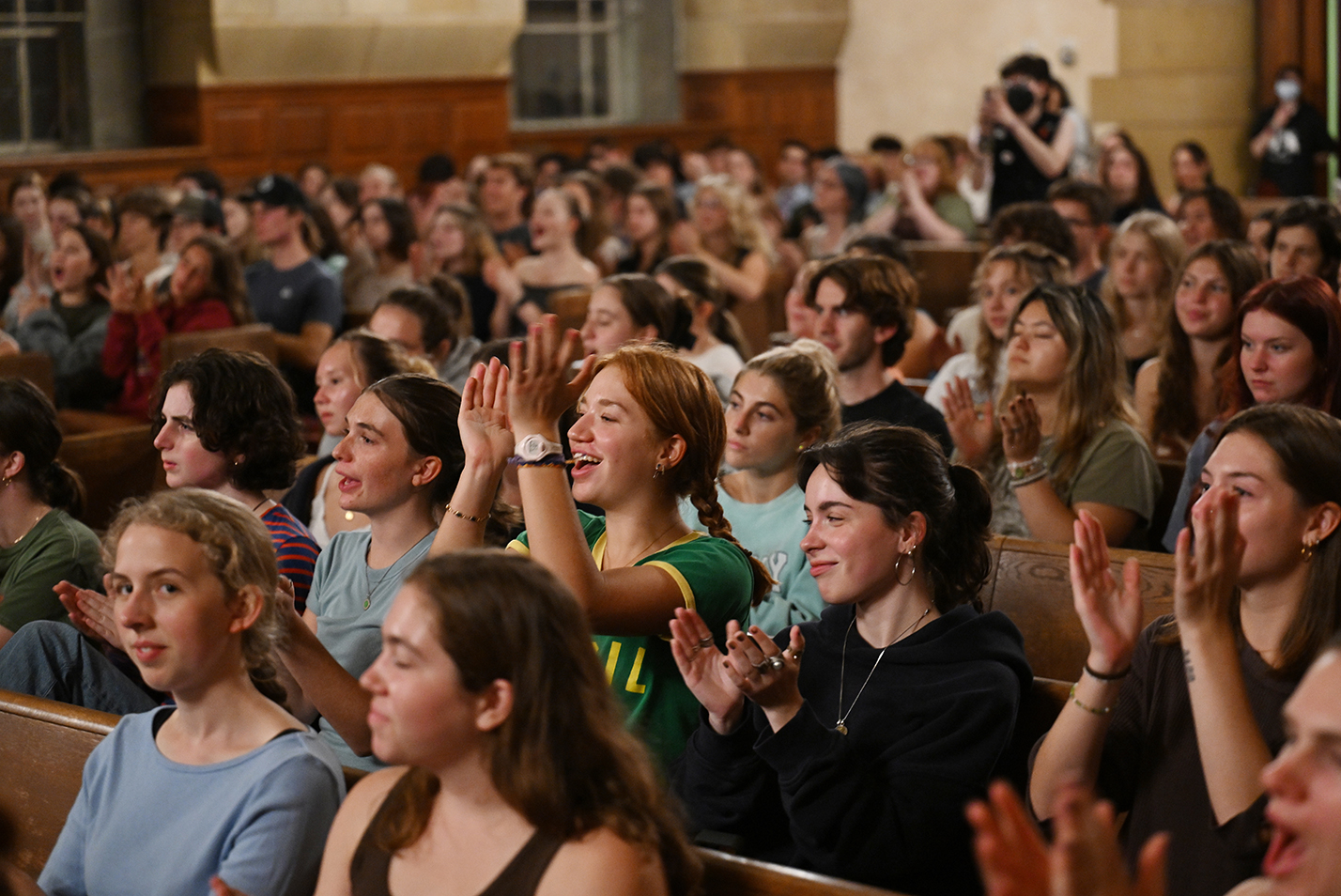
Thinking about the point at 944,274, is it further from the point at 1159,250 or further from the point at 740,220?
the point at 1159,250

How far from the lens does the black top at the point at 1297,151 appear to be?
10.4 m

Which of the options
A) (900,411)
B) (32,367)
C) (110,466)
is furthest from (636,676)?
(32,367)

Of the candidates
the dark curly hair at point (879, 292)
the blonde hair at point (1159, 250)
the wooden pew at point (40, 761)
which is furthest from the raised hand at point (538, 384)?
the blonde hair at point (1159, 250)

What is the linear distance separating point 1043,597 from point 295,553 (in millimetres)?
1479

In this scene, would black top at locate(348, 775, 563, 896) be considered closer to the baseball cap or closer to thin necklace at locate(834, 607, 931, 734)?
thin necklace at locate(834, 607, 931, 734)

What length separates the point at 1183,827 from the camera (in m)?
1.89

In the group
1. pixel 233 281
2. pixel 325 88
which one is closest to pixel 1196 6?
pixel 325 88

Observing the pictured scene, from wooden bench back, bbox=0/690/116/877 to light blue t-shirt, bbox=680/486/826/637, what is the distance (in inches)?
44.3

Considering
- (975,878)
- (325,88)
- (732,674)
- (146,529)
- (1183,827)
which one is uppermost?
(325,88)

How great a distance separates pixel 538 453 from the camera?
2.15m

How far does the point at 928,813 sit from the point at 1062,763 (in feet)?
0.74

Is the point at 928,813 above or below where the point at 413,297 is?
below

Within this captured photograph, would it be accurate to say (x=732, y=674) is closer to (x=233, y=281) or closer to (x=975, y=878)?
(x=975, y=878)

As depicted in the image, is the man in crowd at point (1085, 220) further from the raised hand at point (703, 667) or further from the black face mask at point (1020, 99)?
the raised hand at point (703, 667)
